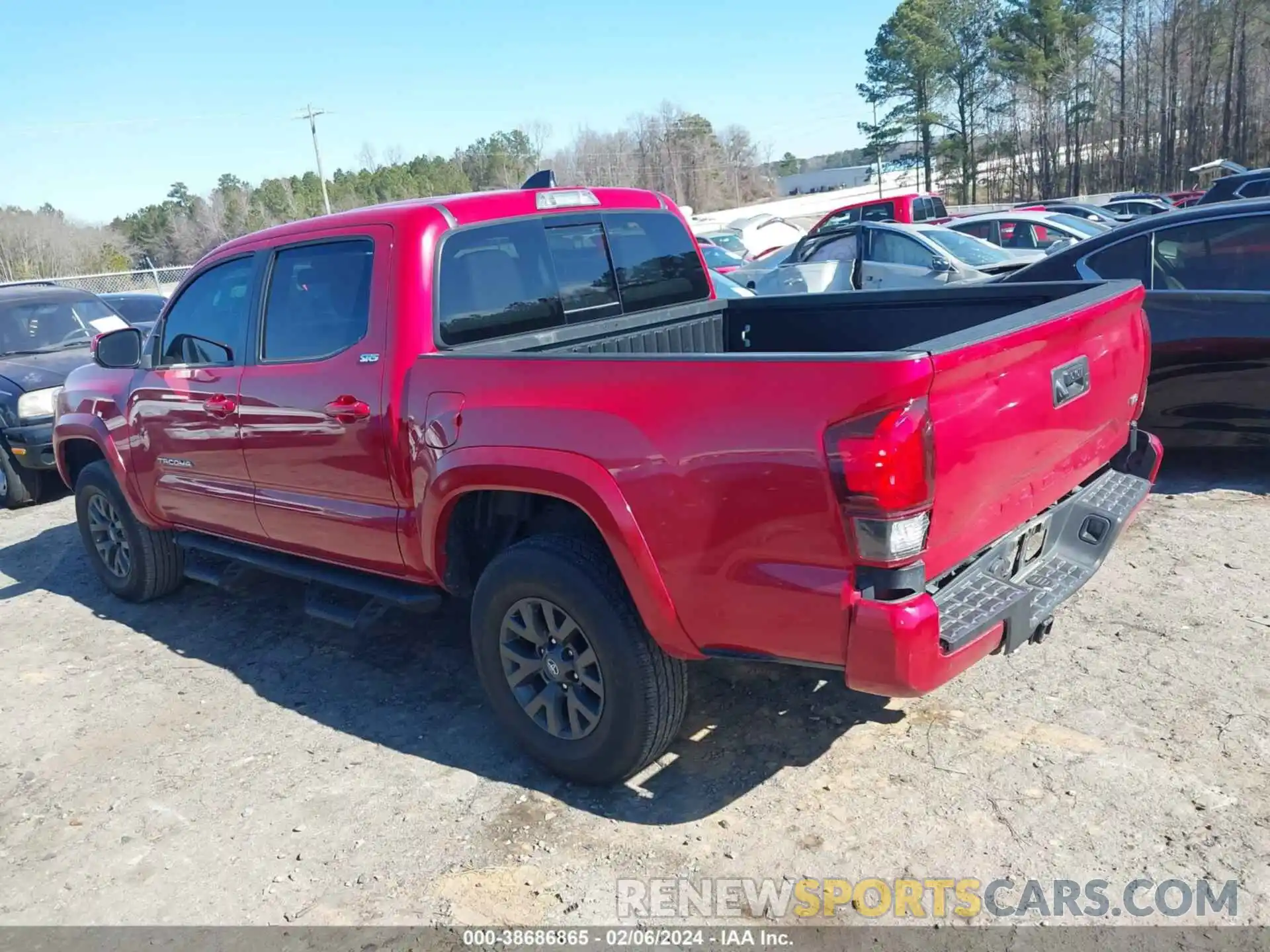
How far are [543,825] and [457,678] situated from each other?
1.31 metres


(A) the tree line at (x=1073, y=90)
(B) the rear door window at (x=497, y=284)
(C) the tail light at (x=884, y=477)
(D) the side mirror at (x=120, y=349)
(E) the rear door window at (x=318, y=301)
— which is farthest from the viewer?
(A) the tree line at (x=1073, y=90)

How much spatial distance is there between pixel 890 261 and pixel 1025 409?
10.1 meters

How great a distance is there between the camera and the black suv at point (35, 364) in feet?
28.0

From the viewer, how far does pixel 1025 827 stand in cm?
308

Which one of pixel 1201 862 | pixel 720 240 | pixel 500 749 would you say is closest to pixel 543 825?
pixel 500 749

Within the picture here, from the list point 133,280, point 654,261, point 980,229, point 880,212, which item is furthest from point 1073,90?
point 654,261

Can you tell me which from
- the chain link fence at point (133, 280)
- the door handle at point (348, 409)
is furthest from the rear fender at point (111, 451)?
the chain link fence at point (133, 280)

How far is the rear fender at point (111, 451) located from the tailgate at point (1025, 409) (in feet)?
14.7

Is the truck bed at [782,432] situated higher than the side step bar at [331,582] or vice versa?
the truck bed at [782,432]

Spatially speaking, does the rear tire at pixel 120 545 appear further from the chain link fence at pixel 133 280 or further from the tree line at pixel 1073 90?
the tree line at pixel 1073 90

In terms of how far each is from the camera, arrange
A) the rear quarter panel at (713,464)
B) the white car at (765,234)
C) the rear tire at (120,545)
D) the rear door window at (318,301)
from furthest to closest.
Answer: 1. the white car at (765,234)
2. the rear tire at (120,545)
3. the rear door window at (318,301)
4. the rear quarter panel at (713,464)

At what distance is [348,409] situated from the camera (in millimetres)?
A: 3951

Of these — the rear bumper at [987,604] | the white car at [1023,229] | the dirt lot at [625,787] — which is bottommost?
the dirt lot at [625,787]

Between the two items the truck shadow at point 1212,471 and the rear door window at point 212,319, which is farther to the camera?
the truck shadow at point 1212,471
